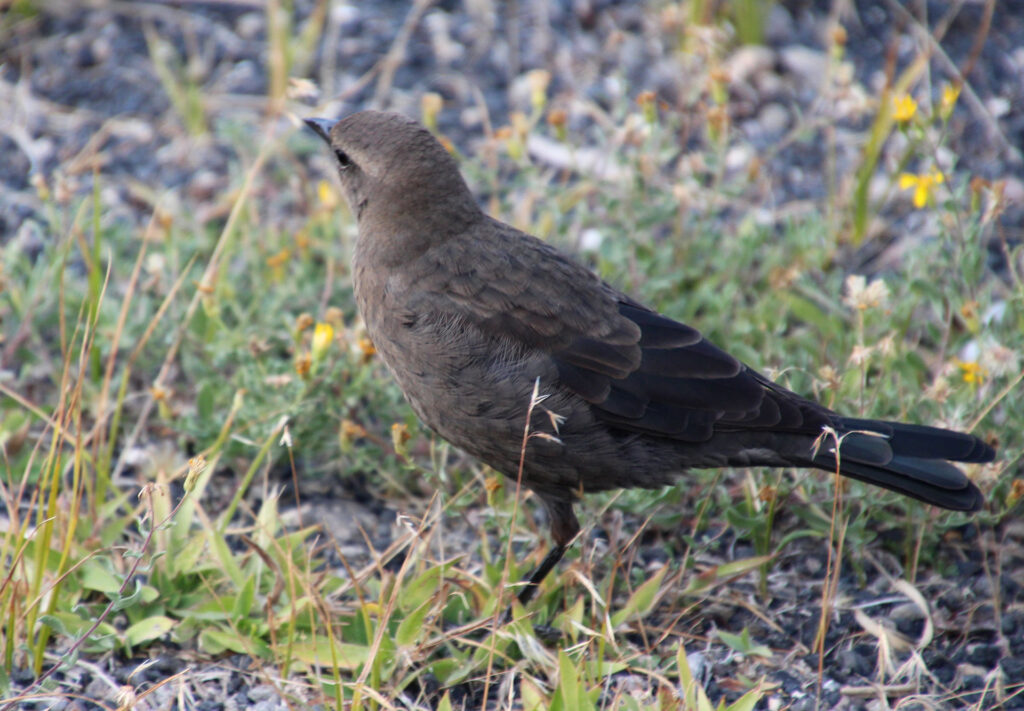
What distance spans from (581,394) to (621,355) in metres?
0.17

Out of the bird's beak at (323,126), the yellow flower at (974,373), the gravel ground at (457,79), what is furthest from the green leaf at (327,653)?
the gravel ground at (457,79)

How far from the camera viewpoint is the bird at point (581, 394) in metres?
3.34

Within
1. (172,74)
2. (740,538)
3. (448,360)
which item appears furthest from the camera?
(172,74)

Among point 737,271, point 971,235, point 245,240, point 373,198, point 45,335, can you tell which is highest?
point 971,235

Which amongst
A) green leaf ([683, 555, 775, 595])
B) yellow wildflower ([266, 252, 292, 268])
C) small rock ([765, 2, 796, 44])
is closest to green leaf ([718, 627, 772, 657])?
green leaf ([683, 555, 775, 595])

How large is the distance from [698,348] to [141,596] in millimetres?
1814

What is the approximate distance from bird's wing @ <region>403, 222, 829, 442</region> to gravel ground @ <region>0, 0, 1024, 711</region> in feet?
5.27

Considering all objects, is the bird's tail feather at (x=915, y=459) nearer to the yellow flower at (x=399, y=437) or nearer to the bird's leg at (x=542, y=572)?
the bird's leg at (x=542, y=572)

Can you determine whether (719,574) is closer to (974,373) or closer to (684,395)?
(684,395)

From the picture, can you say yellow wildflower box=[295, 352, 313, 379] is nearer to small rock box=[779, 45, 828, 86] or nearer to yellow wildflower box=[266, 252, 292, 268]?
yellow wildflower box=[266, 252, 292, 268]

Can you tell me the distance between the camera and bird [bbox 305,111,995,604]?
334cm

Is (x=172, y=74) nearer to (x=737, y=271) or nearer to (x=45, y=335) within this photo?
(x=45, y=335)

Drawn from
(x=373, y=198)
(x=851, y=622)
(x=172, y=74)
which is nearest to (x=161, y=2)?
(x=172, y=74)

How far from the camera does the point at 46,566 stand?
3314 mm
